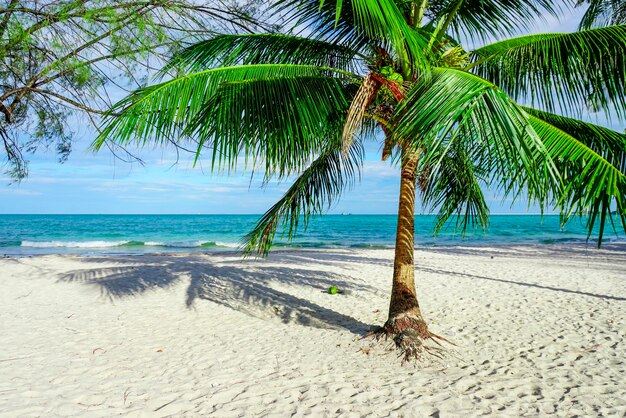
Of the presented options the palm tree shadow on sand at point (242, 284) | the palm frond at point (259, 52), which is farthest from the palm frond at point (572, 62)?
the palm tree shadow on sand at point (242, 284)

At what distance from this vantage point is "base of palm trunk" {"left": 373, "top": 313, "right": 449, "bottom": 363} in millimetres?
5176

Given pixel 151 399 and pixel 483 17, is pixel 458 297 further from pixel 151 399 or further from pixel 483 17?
pixel 151 399

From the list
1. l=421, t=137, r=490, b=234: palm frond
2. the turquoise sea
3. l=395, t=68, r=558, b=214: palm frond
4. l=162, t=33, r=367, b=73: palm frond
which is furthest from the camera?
the turquoise sea

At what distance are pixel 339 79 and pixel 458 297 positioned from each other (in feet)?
18.7

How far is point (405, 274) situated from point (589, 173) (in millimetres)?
2585

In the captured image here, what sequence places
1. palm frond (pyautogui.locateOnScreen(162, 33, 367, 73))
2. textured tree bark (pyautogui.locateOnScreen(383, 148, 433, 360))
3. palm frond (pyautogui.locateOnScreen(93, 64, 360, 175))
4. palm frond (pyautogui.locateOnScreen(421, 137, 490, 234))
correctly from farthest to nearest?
1. palm frond (pyautogui.locateOnScreen(421, 137, 490, 234))
2. textured tree bark (pyautogui.locateOnScreen(383, 148, 433, 360))
3. palm frond (pyautogui.locateOnScreen(162, 33, 367, 73))
4. palm frond (pyautogui.locateOnScreen(93, 64, 360, 175))

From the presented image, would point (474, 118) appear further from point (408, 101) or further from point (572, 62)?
point (572, 62)

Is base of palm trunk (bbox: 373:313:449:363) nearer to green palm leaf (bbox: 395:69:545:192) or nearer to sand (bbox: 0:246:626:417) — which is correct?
sand (bbox: 0:246:626:417)

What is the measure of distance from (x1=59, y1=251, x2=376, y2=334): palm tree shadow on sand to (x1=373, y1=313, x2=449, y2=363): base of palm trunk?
0.74 metres

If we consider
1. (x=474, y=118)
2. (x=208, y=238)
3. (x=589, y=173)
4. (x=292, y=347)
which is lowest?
(x=208, y=238)

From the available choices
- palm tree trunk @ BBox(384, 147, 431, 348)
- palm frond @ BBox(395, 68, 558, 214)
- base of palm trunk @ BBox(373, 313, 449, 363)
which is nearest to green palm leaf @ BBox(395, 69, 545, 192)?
palm frond @ BBox(395, 68, 558, 214)

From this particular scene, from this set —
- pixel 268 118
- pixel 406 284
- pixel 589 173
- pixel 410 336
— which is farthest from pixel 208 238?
pixel 589 173

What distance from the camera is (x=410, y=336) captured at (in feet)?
17.4

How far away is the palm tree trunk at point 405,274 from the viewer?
17.5 ft
